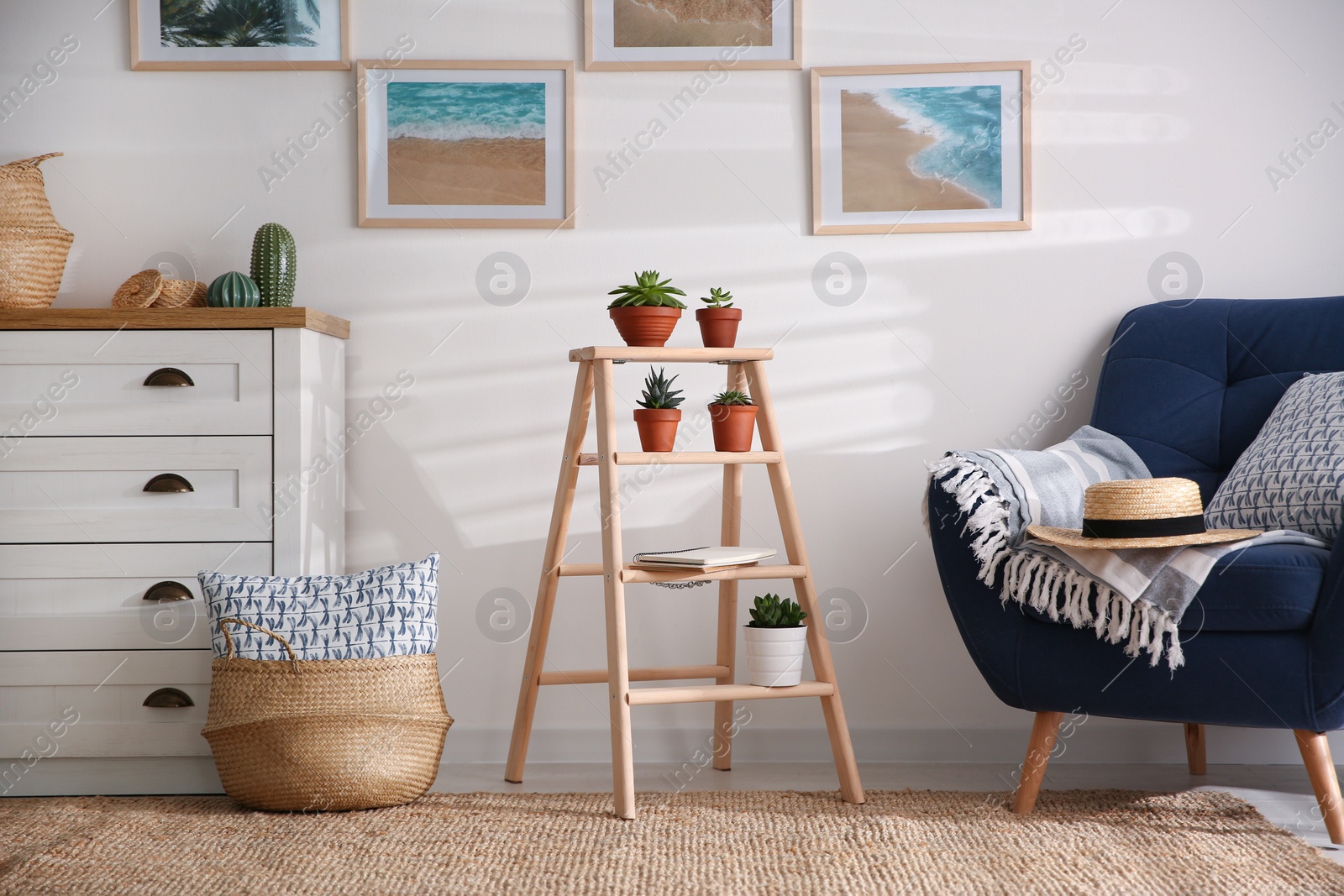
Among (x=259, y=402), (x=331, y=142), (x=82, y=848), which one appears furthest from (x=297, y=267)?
(x=82, y=848)

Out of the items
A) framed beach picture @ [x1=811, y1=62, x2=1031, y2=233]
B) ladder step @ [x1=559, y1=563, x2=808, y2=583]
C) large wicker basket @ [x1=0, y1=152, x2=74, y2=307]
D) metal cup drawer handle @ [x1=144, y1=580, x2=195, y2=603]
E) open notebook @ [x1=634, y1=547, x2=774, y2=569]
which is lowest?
metal cup drawer handle @ [x1=144, y1=580, x2=195, y2=603]

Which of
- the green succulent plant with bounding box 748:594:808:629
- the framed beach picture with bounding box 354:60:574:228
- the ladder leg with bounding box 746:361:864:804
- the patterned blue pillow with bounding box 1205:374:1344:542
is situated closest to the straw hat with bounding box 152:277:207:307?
the framed beach picture with bounding box 354:60:574:228

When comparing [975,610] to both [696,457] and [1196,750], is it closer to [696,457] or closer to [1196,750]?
[696,457]

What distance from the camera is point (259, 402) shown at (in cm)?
193

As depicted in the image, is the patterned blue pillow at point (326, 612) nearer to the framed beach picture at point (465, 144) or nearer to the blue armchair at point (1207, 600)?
the framed beach picture at point (465, 144)

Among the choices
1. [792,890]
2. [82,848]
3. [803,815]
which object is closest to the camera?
[792,890]

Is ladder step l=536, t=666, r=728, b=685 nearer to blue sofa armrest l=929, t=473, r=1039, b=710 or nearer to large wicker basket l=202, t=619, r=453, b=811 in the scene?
large wicker basket l=202, t=619, r=453, b=811

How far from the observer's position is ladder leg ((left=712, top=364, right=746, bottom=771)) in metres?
2.07

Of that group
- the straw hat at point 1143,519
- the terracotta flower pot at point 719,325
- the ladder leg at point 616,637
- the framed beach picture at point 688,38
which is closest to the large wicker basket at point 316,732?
the ladder leg at point 616,637

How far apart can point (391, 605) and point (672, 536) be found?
680 millimetres

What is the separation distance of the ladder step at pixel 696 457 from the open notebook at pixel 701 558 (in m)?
0.17

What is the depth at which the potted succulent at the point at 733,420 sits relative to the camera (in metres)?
1.86

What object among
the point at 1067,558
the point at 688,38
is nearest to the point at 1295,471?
the point at 1067,558

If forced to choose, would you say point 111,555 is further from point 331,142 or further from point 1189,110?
point 1189,110
